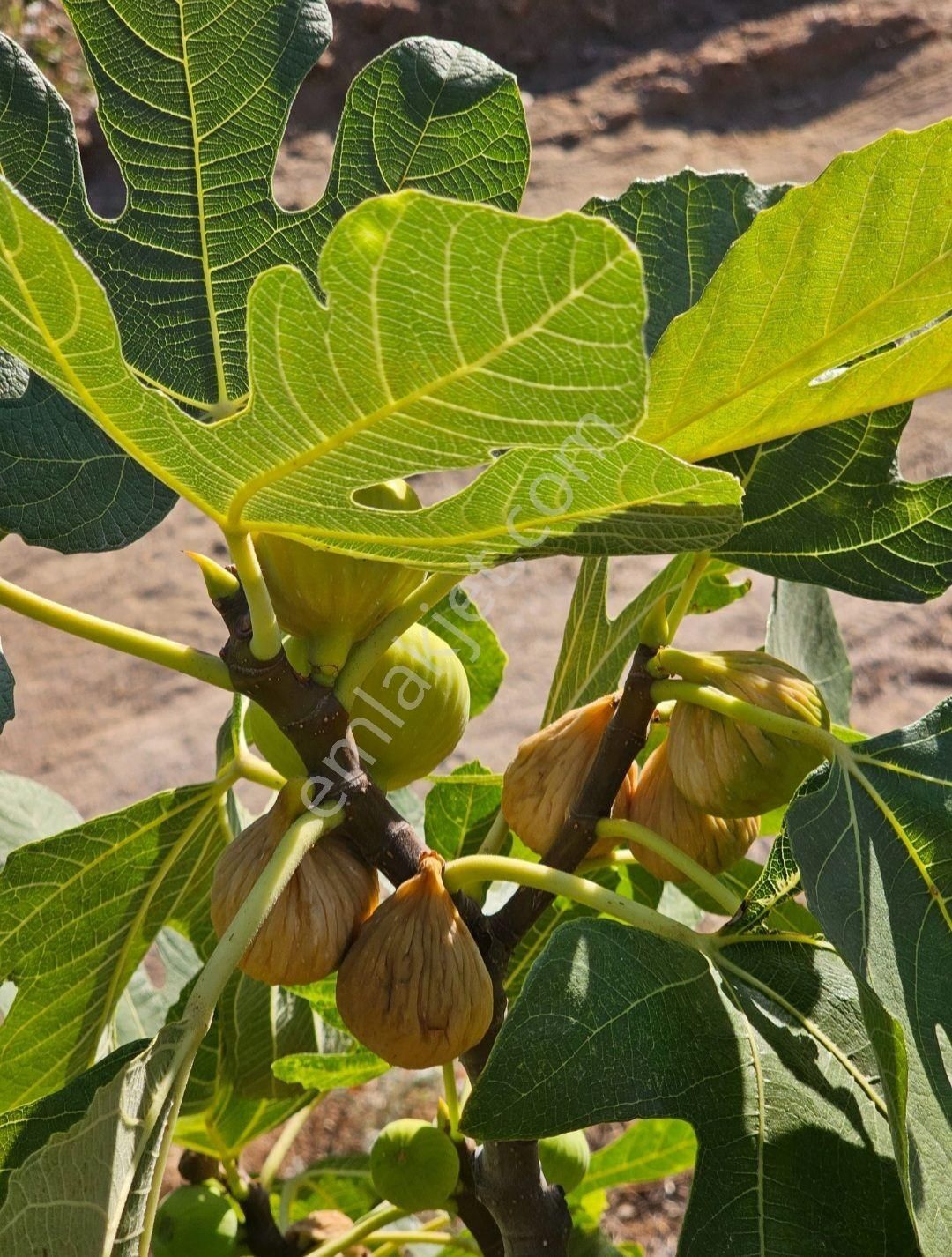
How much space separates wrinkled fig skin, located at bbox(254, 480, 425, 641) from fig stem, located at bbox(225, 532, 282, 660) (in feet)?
0.04

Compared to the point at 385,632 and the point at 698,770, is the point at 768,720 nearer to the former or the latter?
the point at 698,770

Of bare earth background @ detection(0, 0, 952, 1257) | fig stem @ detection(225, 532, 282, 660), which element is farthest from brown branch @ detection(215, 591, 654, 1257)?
bare earth background @ detection(0, 0, 952, 1257)

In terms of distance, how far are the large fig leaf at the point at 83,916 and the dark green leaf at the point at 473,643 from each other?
0.60 ft

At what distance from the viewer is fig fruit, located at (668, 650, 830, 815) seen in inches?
19.2

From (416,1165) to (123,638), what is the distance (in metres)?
0.30

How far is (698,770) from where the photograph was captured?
0.49 meters

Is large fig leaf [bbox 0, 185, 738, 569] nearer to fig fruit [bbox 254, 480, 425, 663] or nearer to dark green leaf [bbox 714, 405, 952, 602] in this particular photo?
fig fruit [bbox 254, 480, 425, 663]

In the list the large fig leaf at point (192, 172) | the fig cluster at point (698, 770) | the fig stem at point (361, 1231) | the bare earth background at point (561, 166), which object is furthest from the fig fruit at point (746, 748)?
the bare earth background at point (561, 166)

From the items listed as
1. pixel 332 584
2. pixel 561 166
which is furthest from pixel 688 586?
pixel 561 166

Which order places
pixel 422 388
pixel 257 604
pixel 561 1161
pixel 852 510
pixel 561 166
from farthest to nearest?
pixel 561 166
pixel 561 1161
pixel 852 510
pixel 257 604
pixel 422 388

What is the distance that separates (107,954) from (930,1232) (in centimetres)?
36

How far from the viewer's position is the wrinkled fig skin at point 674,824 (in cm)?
52

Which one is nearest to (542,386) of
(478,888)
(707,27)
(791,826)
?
(791,826)

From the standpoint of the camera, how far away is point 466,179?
51 centimetres
